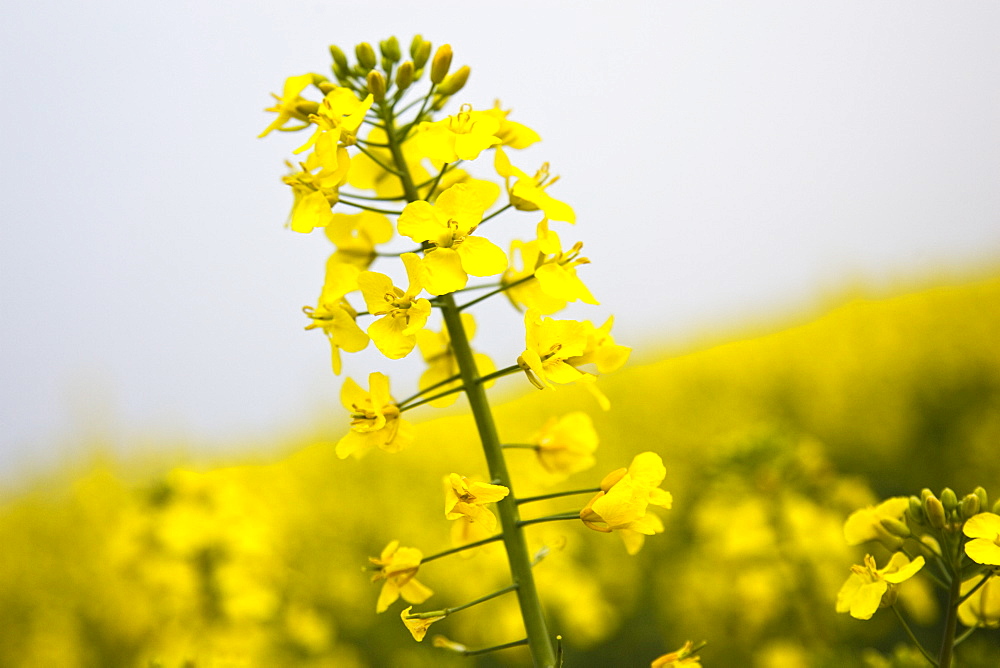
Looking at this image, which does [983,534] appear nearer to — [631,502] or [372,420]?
[631,502]

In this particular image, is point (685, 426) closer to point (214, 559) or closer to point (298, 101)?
point (214, 559)

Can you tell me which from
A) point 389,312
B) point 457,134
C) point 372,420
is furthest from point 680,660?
point 457,134

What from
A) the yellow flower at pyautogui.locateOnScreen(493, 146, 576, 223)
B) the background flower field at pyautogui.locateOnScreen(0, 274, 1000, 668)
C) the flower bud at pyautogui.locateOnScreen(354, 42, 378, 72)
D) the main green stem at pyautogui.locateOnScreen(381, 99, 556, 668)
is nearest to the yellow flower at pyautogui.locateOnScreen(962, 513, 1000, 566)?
the background flower field at pyautogui.locateOnScreen(0, 274, 1000, 668)

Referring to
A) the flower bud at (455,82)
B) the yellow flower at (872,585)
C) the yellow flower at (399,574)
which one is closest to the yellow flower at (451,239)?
the flower bud at (455,82)

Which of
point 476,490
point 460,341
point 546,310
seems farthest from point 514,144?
point 476,490

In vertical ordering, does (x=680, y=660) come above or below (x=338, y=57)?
below

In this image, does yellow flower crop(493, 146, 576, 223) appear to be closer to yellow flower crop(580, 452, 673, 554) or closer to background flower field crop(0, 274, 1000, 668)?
yellow flower crop(580, 452, 673, 554)
